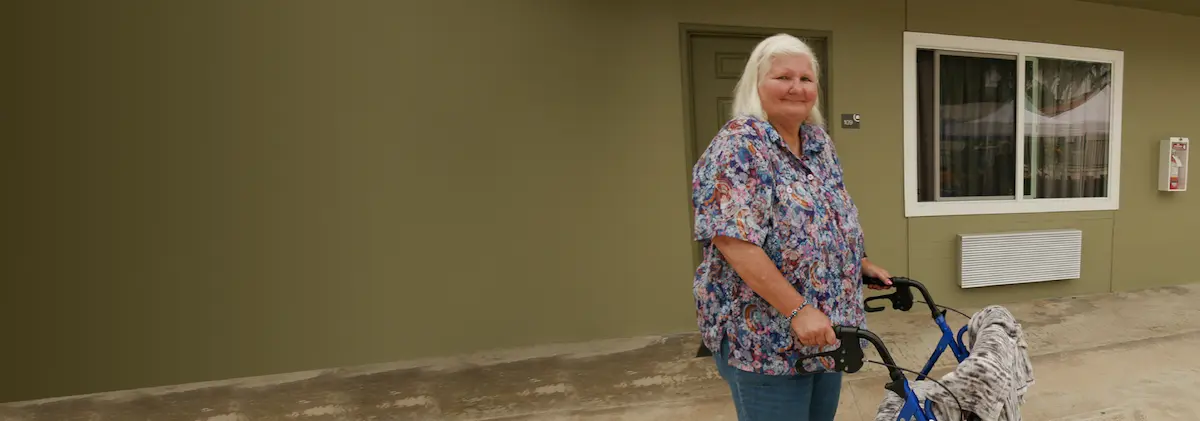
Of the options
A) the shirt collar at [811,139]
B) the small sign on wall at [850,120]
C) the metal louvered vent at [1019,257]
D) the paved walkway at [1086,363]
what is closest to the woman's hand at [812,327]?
the shirt collar at [811,139]

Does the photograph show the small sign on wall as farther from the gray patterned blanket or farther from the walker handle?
the gray patterned blanket

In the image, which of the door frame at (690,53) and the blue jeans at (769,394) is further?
the door frame at (690,53)

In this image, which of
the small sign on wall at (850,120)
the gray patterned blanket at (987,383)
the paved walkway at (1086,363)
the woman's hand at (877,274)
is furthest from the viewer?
the small sign on wall at (850,120)

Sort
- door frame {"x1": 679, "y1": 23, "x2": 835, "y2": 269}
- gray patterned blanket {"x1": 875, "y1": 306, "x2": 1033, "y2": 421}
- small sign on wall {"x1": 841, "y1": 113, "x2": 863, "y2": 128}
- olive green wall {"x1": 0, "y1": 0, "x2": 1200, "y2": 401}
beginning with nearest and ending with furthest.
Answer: gray patterned blanket {"x1": 875, "y1": 306, "x2": 1033, "y2": 421} < olive green wall {"x1": 0, "y1": 0, "x2": 1200, "y2": 401} < door frame {"x1": 679, "y1": 23, "x2": 835, "y2": 269} < small sign on wall {"x1": 841, "y1": 113, "x2": 863, "y2": 128}

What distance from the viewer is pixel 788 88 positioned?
1358 millimetres

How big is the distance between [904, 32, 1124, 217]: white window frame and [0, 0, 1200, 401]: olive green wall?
0.18 meters

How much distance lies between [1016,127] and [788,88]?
417cm

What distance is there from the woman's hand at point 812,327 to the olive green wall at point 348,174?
240 cm

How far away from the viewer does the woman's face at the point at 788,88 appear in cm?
136

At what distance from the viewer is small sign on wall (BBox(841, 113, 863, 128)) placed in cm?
394

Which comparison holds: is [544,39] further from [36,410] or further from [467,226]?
[36,410]

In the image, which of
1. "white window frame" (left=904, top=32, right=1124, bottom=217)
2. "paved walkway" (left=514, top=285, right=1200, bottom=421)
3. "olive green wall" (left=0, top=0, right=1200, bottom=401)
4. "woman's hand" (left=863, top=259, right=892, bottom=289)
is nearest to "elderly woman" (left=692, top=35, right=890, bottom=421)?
"woman's hand" (left=863, top=259, right=892, bottom=289)

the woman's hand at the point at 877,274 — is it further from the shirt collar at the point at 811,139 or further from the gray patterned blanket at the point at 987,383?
the shirt collar at the point at 811,139

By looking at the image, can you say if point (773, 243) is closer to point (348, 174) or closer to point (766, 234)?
point (766, 234)
